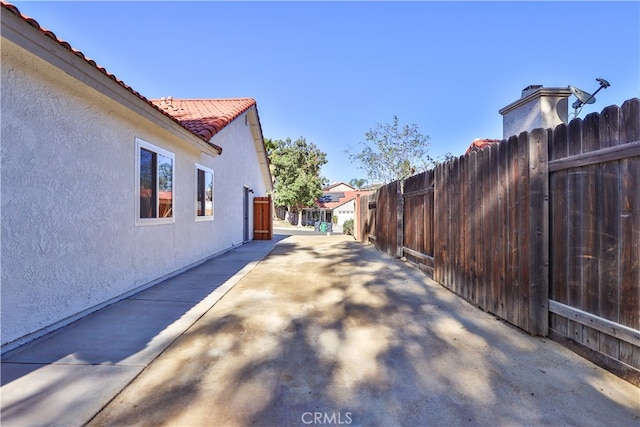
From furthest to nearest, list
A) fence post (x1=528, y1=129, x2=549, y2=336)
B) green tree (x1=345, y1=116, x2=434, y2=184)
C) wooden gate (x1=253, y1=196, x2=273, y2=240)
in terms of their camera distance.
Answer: green tree (x1=345, y1=116, x2=434, y2=184) < wooden gate (x1=253, y1=196, x2=273, y2=240) < fence post (x1=528, y1=129, x2=549, y2=336)

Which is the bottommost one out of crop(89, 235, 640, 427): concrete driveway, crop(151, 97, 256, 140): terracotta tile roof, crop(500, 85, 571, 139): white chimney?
crop(89, 235, 640, 427): concrete driveway

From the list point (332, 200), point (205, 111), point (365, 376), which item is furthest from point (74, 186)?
point (332, 200)

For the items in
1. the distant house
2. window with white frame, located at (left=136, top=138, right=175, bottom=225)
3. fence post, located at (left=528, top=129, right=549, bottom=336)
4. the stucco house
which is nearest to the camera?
the stucco house

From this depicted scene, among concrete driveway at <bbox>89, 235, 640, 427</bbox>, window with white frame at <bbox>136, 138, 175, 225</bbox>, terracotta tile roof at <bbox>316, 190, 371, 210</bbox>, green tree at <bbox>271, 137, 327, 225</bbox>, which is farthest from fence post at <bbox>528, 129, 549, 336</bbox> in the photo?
terracotta tile roof at <bbox>316, 190, 371, 210</bbox>

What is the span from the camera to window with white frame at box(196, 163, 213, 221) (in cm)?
772

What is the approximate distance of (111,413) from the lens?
1.87m

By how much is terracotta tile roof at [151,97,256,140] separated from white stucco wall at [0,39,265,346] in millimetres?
1997

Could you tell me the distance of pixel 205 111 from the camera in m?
Result: 10.1

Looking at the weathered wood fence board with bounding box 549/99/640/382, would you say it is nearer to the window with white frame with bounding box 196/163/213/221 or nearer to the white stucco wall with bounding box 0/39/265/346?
the white stucco wall with bounding box 0/39/265/346

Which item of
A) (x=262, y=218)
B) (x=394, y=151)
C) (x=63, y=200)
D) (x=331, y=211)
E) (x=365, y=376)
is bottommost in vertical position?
(x=365, y=376)

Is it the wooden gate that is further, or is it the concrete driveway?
the wooden gate

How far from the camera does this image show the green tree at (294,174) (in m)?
34.4

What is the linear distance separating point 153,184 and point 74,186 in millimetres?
1907

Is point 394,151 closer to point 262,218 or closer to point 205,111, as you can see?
point 262,218
